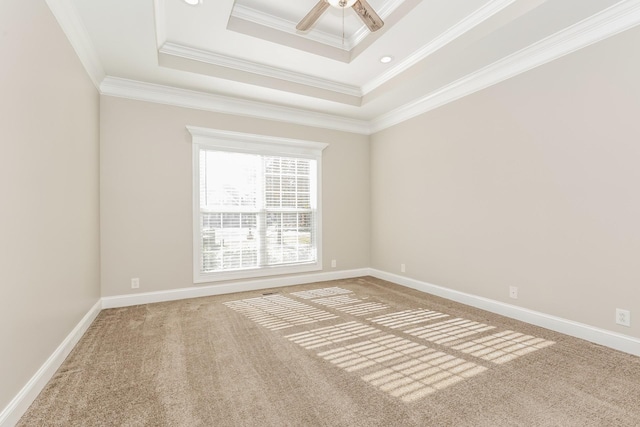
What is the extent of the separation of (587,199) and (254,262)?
386 cm

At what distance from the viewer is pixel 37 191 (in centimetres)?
189

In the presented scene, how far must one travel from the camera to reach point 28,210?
5.86 ft

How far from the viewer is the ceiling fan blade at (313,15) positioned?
224 cm

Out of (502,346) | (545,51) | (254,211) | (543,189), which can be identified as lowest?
(502,346)

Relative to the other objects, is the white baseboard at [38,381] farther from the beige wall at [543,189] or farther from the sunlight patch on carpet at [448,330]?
the beige wall at [543,189]

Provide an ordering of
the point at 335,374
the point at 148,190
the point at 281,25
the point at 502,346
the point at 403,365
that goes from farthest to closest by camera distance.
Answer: the point at 148,190 → the point at 281,25 → the point at 502,346 → the point at 403,365 → the point at 335,374

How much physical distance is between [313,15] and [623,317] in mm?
3433

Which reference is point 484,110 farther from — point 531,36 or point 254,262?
point 254,262

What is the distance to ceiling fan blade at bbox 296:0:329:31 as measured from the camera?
2238mm

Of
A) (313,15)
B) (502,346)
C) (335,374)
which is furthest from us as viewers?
(502,346)

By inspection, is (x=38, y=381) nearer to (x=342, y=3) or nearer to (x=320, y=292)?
(x=320, y=292)

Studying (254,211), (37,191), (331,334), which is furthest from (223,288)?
(37,191)

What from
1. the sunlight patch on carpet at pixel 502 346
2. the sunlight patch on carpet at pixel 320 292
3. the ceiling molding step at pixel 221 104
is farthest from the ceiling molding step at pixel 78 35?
the sunlight patch on carpet at pixel 502 346

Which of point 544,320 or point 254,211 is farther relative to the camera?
point 254,211
